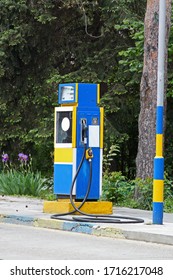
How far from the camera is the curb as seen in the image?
46.2ft

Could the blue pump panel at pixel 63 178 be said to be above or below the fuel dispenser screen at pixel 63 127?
below

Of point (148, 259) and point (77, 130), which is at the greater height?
point (77, 130)

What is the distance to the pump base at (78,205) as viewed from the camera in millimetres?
17453

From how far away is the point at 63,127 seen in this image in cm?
1780

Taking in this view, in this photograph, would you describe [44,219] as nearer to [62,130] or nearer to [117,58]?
[62,130]

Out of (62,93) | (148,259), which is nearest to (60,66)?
(62,93)

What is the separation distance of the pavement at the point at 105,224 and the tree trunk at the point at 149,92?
6.35 ft

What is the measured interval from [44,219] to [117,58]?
43.8 feet

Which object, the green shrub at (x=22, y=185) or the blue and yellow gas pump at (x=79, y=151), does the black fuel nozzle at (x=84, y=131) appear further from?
the green shrub at (x=22, y=185)

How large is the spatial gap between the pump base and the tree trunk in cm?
361

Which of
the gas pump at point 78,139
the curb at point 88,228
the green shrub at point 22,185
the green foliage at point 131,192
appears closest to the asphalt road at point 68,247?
the curb at point 88,228

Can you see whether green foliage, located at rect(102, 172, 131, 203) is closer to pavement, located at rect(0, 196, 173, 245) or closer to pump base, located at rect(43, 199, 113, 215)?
pavement, located at rect(0, 196, 173, 245)

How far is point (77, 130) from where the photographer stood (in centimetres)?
1753

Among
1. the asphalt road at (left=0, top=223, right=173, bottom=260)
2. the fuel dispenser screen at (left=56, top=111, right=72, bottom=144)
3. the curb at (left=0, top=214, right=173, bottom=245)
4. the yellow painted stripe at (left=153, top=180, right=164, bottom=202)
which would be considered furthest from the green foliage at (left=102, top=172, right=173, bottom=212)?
the asphalt road at (left=0, top=223, right=173, bottom=260)
